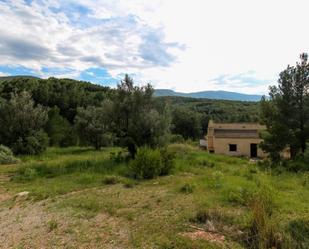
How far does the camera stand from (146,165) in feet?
33.6

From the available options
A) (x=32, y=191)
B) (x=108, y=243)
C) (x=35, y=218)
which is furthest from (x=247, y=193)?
(x=32, y=191)

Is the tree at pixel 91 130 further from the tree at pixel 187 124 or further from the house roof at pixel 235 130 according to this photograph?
the tree at pixel 187 124

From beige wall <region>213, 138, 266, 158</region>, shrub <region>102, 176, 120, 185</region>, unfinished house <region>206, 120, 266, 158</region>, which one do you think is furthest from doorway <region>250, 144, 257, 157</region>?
shrub <region>102, 176, 120, 185</region>

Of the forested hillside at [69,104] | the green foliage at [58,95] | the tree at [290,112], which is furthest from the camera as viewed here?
the green foliage at [58,95]

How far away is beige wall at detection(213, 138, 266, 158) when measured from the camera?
3058 centimetres

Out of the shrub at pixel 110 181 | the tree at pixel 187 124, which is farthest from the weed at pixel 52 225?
the tree at pixel 187 124

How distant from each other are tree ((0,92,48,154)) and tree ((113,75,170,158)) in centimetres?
751

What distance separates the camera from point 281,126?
1591cm

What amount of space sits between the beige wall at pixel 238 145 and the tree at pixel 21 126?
1831 centimetres

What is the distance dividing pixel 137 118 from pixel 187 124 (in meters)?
41.5

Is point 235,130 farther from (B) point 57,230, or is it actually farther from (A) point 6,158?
(B) point 57,230

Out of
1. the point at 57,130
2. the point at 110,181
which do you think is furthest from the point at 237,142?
the point at 110,181

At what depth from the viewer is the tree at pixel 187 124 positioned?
177 feet

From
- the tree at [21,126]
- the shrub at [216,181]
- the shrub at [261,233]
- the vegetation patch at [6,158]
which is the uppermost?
the tree at [21,126]
